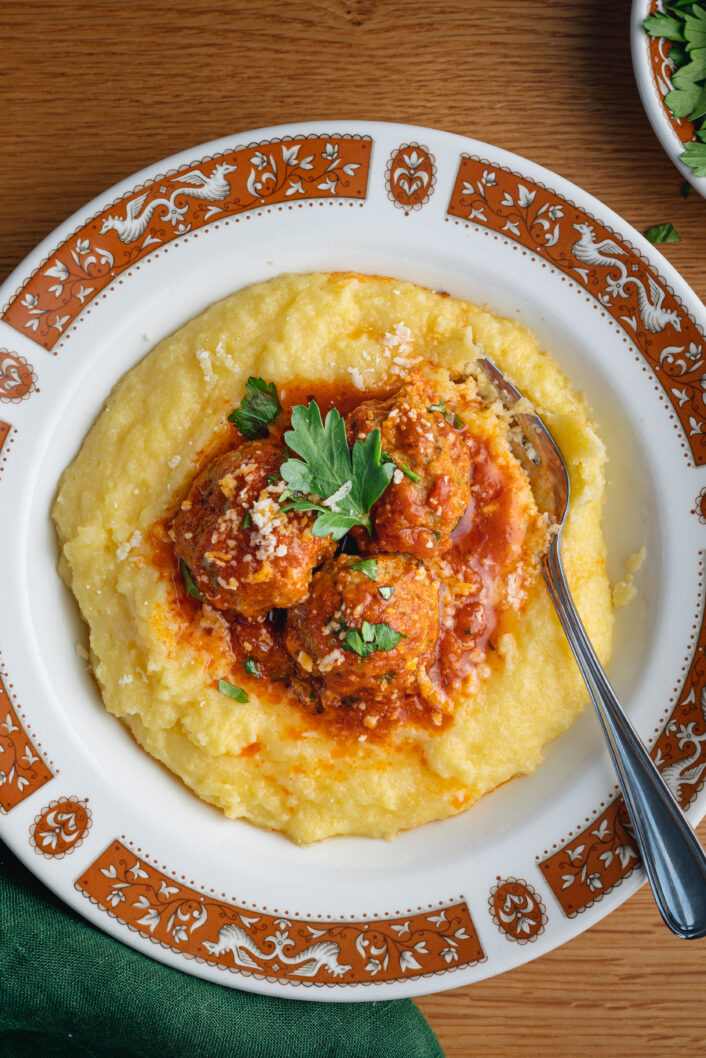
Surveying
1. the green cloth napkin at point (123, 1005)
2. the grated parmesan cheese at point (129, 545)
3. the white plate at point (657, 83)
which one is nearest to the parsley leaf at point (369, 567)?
the grated parmesan cheese at point (129, 545)

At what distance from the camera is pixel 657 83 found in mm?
4875

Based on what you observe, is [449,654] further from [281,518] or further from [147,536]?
[147,536]

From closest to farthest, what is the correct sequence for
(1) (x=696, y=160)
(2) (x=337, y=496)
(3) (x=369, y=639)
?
(3) (x=369, y=639)
(2) (x=337, y=496)
(1) (x=696, y=160)

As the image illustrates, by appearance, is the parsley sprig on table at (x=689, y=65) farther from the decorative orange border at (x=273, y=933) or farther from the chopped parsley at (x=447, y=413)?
the decorative orange border at (x=273, y=933)

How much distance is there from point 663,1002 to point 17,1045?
162 inches

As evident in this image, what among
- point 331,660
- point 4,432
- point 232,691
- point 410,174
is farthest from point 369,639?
point 410,174

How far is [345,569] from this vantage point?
4117 mm

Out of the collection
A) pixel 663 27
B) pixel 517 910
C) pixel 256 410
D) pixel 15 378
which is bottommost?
pixel 517 910

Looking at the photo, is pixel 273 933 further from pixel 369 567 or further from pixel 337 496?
pixel 337 496

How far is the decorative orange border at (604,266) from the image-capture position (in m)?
4.57

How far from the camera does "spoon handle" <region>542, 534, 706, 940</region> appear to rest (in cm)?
432

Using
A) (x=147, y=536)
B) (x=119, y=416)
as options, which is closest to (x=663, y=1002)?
(x=147, y=536)

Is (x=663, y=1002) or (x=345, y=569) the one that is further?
(x=663, y=1002)

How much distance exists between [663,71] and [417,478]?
3.03 meters
